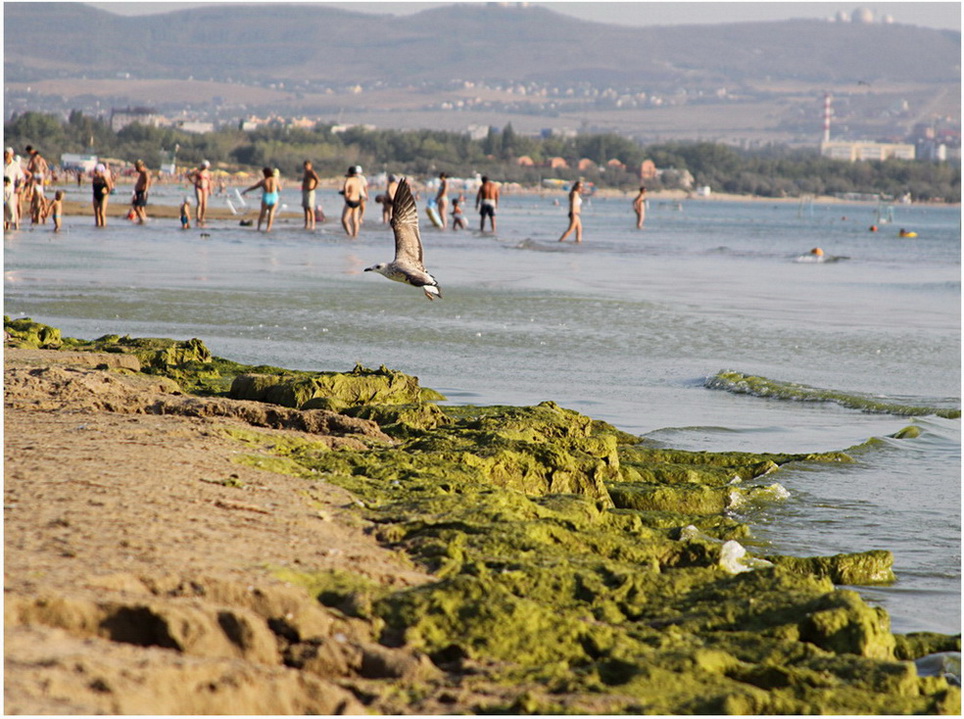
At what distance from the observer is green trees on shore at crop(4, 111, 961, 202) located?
101312 mm

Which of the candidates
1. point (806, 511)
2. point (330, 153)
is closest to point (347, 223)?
point (806, 511)

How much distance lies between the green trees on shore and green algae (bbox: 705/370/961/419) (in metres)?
78.5

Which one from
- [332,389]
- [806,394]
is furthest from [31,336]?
[806,394]

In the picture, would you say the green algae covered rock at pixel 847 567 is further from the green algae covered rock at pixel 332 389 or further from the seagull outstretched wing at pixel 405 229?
the seagull outstretched wing at pixel 405 229

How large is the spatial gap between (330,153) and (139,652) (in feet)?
394

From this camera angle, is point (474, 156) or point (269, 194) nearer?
point (269, 194)

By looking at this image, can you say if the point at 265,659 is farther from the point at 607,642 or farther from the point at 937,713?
the point at 937,713

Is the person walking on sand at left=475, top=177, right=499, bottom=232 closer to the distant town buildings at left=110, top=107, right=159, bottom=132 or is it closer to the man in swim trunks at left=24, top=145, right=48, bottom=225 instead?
the man in swim trunks at left=24, top=145, right=48, bottom=225

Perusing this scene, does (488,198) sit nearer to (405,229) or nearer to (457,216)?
(457,216)

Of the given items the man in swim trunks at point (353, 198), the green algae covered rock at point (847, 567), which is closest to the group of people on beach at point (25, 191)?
the man in swim trunks at point (353, 198)

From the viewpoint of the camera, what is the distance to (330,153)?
397ft

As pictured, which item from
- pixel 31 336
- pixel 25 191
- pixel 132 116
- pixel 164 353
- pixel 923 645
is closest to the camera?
pixel 923 645

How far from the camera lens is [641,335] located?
47.5 feet

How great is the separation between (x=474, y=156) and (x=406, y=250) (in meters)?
123
